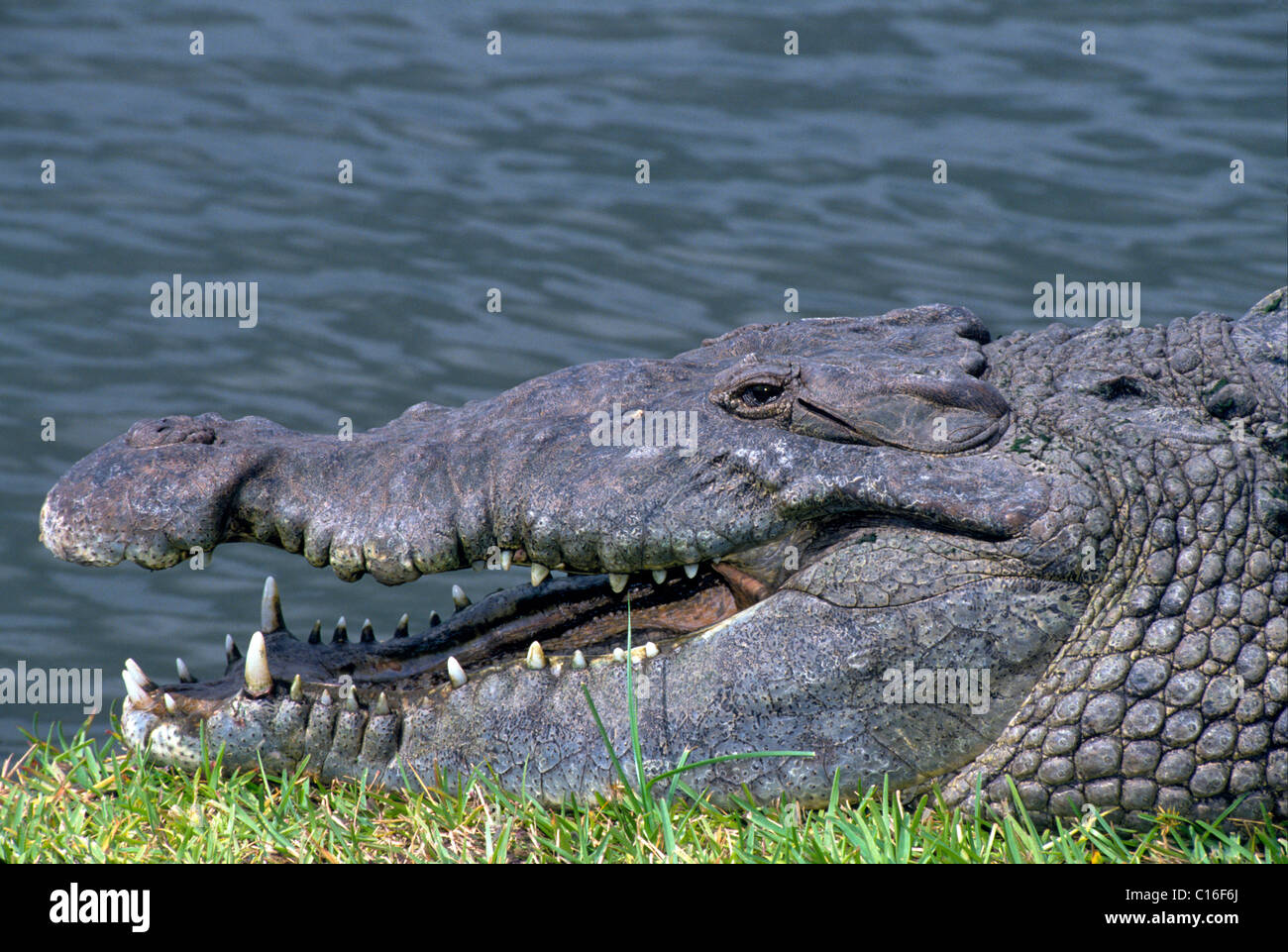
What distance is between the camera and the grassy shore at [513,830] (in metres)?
2.77

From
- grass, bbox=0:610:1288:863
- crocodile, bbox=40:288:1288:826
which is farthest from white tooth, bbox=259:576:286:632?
grass, bbox=0:610:1288:863

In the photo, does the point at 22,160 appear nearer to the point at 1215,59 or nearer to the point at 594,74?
the point at 594,74

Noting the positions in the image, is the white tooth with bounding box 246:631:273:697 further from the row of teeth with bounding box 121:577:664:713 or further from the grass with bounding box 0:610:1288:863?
the grass with bounding box 0:610:1288:863

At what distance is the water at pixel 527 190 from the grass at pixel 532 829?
414 cm

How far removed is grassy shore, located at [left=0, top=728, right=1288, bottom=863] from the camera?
109 inches

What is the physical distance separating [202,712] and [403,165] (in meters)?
7.51

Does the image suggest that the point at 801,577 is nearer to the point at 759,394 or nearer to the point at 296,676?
the point at 759,394

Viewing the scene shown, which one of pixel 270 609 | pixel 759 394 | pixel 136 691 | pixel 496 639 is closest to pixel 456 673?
pixel 496 639

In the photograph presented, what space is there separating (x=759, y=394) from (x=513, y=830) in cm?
118

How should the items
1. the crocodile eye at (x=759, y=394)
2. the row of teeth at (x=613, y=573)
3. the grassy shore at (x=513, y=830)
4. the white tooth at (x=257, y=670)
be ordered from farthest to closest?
the crocodile eye at (x=759, y=394) → the row of teeth at (x=613, y=573) → the white tooth at (x=257, y=670) → the grassy shore at (x=513, y=830)

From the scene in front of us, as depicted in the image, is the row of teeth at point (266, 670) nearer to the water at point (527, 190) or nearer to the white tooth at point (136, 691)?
the white tooth at point (136, 691)

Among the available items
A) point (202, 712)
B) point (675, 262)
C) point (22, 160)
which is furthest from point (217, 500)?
point (22, 160)

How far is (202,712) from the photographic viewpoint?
3.16 metres

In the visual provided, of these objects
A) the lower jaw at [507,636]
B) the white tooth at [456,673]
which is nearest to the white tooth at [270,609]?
the lower jaw at [507,636]
